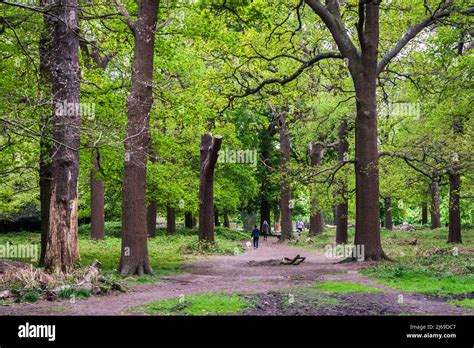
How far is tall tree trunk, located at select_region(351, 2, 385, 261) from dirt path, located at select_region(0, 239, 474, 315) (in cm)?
134

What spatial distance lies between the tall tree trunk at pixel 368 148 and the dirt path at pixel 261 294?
1.34 metres

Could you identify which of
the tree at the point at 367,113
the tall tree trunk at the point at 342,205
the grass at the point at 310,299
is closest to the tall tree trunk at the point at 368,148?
the tree at the point at 367,113

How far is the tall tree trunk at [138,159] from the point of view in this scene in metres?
15.3

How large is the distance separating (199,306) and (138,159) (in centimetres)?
688

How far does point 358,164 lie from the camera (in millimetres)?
19141

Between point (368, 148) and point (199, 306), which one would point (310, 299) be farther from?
point (368, 148)

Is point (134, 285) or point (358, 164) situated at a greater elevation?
point (358, 164)

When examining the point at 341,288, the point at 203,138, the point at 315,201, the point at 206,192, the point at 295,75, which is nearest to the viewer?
the point at 341,288

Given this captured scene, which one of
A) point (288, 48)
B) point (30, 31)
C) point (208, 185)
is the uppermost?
point (288, 48)

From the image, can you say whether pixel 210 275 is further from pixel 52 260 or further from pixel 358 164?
pixel 358 164

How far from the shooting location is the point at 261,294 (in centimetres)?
1138

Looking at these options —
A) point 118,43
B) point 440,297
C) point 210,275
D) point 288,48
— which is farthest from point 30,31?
point 440,297

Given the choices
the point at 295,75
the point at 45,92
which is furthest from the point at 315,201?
the point at 45,92
